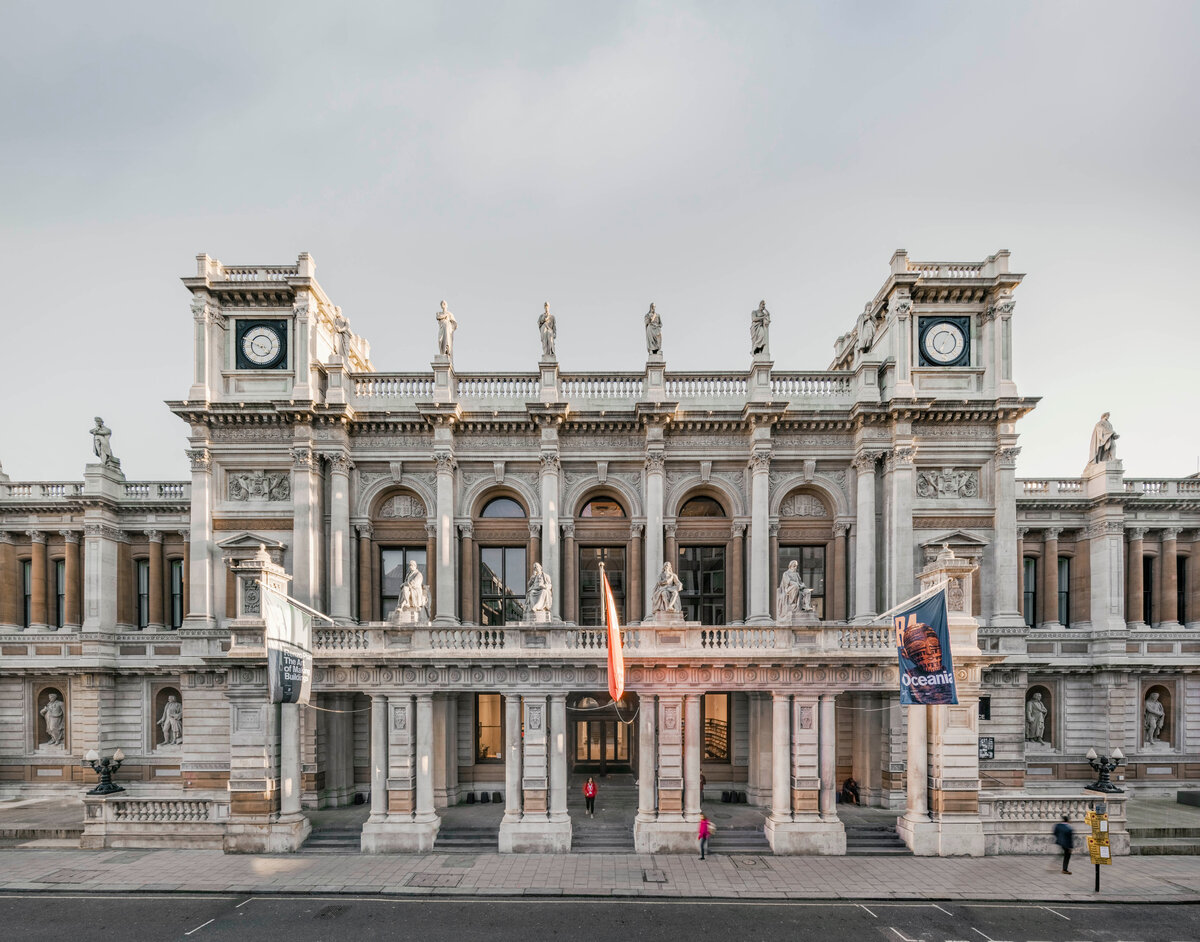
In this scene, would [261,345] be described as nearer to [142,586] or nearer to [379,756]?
[142,586]

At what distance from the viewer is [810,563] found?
97.0ft

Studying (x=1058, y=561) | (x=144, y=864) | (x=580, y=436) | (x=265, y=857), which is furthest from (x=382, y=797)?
(x=1058, y=561)

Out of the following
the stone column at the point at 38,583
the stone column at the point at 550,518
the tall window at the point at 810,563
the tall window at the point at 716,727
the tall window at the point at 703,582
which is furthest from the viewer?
the stone column at the point at 38,583

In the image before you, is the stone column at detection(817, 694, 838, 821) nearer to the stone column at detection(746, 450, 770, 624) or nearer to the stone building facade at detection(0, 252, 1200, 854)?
the stone building facade at detection(0, 252, 1200, 854)

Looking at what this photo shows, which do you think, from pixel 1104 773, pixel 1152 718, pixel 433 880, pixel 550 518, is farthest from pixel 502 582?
pixel 1152 718

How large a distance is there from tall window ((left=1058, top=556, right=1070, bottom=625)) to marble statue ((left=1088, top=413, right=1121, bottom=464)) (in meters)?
5.31

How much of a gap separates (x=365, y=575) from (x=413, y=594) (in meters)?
5.55

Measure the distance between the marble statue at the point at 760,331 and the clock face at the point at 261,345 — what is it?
21.2 m

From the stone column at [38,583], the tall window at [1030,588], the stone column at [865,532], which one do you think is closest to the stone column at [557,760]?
the stone column at [865,532]

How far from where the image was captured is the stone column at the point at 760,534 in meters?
27.9

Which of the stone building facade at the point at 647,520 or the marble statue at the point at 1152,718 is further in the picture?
the marble statue at the point at 1152,718

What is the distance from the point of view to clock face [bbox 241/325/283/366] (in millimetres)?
28969

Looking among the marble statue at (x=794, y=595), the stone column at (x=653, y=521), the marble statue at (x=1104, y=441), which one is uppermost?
the marble statue at (x=1104, y=441)

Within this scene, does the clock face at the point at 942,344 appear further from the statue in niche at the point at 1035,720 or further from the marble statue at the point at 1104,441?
the statue in niche at the point at 1035,720
